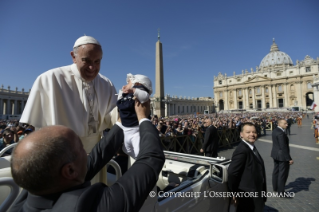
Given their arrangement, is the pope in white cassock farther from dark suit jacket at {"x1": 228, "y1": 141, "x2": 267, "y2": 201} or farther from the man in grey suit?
the man in grey suit

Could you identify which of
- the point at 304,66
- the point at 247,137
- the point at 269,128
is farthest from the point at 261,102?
the point at 247,137

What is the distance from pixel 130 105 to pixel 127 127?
0.19 metres

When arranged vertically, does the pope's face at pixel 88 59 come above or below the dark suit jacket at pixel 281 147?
above

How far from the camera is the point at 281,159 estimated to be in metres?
4.39

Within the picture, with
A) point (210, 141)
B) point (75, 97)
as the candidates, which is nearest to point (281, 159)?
point (210, 141)

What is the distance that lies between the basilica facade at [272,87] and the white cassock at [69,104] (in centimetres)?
6647

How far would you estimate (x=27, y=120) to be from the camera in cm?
143

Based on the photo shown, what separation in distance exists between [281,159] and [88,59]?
15.8 ft

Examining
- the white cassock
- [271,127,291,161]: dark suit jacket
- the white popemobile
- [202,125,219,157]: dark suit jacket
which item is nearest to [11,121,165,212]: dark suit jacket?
the white popemobile

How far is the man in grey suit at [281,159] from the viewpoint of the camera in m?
4.35

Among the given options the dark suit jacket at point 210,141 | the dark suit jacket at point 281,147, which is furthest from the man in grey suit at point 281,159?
the dark suit jacket at point 210,141

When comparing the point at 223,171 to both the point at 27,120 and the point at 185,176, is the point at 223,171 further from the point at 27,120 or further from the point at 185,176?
the point at 27,120

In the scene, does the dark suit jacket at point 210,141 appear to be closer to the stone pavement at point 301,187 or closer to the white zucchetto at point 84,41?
the stone pavement at point 301,187

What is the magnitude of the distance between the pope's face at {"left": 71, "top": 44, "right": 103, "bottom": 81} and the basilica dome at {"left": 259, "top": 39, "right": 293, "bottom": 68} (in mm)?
100484
